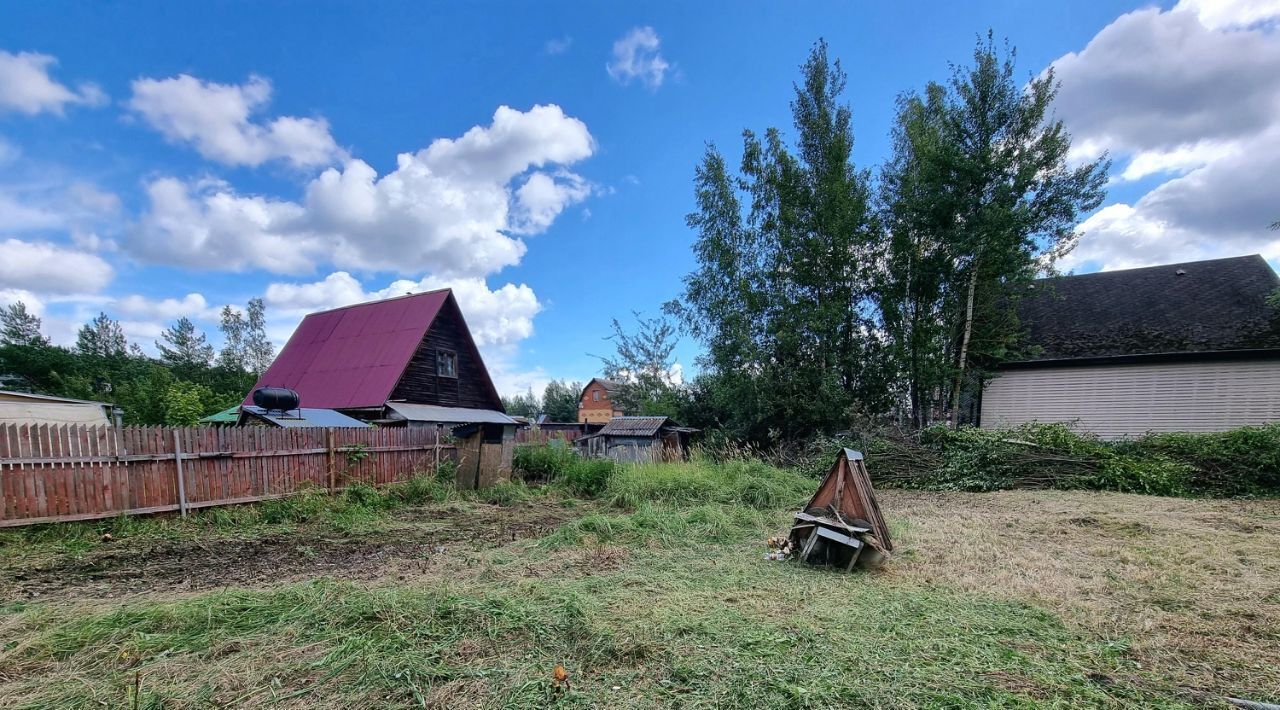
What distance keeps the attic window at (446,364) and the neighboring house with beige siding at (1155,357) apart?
17642mm

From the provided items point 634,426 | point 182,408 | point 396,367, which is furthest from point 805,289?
point 182,408

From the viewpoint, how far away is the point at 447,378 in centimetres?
1825

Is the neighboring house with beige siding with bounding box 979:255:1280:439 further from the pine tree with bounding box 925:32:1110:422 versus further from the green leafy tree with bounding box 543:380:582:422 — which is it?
the green leafy tree with bounding box 543:380:582:422

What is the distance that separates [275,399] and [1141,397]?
65.7 feet

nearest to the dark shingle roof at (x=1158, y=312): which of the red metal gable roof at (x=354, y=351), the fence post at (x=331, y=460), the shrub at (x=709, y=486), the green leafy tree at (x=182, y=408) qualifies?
the shrub at (x=709, y=486)

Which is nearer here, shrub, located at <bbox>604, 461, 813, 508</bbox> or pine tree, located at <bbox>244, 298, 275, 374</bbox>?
shrub, located at <bbox>604, 461, 813, 508</bbox>

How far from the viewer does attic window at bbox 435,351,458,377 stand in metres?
17.9

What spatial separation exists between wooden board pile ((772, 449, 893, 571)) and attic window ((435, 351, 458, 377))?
15.8m

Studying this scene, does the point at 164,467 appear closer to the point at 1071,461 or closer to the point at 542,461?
the point at 542,461

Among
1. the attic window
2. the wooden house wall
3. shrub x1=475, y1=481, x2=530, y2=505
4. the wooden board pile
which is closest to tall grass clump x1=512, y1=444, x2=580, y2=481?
shrub x1=475, y1=481, x2=530, y2=505

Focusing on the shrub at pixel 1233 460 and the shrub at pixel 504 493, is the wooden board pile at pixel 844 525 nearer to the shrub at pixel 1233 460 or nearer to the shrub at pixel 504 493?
the shrub at pixel 504 493

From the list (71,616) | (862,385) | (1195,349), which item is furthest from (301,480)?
(1195,349)

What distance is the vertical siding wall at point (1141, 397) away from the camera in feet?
37.4

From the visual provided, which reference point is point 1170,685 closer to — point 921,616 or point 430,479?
point 921,616
